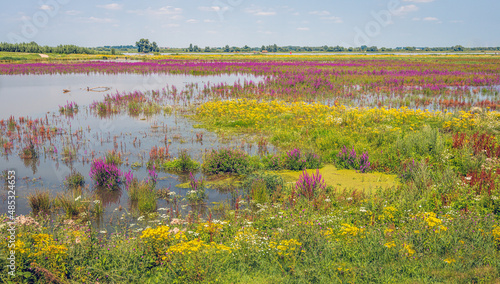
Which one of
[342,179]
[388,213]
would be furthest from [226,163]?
[388,213]

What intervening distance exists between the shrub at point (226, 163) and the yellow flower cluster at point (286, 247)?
472 centimetres

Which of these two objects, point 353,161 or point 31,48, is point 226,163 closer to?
point 353,161

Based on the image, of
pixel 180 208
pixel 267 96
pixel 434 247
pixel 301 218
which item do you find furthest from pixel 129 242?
pixel 267 96

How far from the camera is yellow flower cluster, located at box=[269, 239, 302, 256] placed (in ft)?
16.2

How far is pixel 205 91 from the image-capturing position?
25.6m

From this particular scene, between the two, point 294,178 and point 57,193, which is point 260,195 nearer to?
point 294,178

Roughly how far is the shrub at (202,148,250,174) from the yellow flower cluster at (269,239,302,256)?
4718 millimetres

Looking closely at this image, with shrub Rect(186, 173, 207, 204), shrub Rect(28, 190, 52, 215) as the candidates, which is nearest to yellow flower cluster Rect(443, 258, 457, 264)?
shrub Rect(186, 173, 207, 204)

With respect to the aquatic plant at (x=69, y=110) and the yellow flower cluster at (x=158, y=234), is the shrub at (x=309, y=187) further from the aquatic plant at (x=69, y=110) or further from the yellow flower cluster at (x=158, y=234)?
the aquatic plant at (x=69, y=110)

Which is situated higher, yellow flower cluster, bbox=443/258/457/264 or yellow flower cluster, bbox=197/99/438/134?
yellow flower cluster, bbox=197/99/438/134

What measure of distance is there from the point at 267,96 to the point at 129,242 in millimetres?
19495

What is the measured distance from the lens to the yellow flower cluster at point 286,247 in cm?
494

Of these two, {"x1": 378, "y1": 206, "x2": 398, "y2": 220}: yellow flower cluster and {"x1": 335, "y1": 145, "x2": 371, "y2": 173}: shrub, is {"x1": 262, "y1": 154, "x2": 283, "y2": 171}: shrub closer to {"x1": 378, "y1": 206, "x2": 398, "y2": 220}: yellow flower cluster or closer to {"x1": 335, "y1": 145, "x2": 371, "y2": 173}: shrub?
{"x1": 335, "y1": 145, "x2": 371, "y2": 173}: shrub

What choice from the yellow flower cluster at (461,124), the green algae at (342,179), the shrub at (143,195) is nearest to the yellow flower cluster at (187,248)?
the shrub at (143,195)
